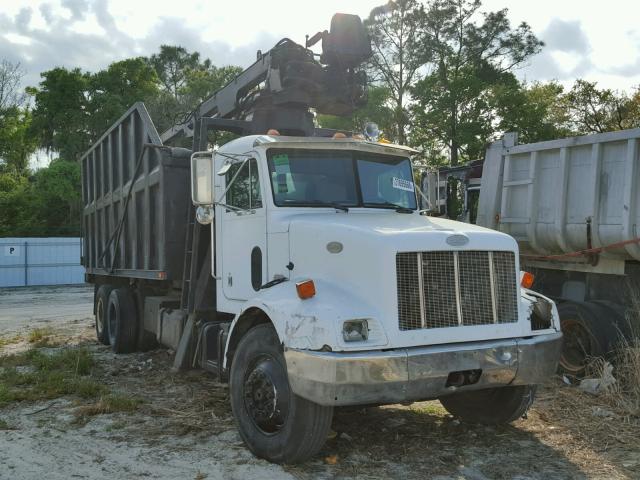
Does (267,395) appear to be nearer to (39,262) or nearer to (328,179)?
(328,179)

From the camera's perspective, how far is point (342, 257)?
4562mm

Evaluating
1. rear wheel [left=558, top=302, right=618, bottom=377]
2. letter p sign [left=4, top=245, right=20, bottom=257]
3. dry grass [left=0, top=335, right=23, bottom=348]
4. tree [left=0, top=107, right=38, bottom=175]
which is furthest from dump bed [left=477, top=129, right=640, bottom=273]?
tree [left=0, top=107, right=38, bottom=175]

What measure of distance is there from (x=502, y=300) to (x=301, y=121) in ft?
11.4

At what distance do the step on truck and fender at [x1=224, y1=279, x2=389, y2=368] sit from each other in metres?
0.01

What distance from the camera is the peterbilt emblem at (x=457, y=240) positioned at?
446 centimetres

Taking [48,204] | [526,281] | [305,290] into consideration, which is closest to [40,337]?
[305,290]

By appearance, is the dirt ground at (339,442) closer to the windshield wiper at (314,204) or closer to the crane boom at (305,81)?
the windshield wiper at (314,204)

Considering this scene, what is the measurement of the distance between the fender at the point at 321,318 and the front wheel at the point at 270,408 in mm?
277

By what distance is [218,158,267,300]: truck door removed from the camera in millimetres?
5359

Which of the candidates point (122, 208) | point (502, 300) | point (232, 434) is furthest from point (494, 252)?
point (122, 208)

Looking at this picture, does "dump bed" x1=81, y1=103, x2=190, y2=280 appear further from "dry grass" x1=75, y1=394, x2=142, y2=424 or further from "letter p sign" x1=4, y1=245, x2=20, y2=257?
"letter p sign" x1=4, y1=245, x2=20, y2=257

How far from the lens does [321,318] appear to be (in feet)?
13.5

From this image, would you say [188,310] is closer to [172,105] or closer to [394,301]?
[394,301]

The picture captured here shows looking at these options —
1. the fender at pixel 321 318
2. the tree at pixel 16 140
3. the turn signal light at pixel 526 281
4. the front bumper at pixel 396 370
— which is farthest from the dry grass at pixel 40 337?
the tree at pixel 16 140
